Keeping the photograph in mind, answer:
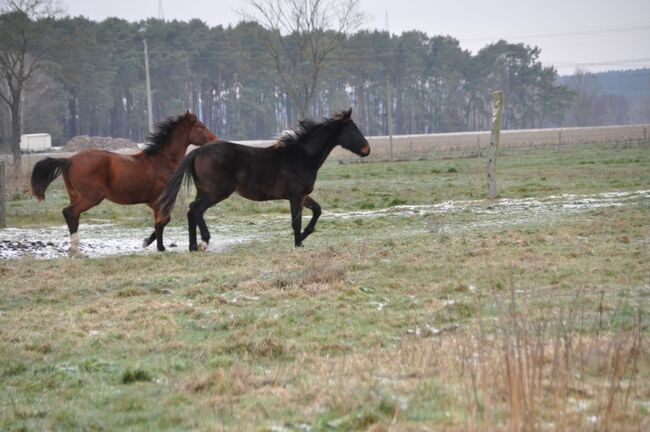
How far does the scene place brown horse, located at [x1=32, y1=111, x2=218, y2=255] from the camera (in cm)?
1385

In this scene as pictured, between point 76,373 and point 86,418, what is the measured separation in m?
1.15

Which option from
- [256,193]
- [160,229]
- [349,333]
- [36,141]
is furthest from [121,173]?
[36,141]

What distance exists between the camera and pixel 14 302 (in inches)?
377

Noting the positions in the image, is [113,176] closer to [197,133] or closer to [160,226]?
[160,226]

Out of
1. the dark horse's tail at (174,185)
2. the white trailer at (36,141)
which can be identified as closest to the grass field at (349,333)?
the dark horse's tail at (174,185)

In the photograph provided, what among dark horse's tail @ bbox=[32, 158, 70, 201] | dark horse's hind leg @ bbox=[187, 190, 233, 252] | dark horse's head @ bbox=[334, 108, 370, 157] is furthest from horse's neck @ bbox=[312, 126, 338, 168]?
dark horse's tail @ bbox=[32, 158, 70, 201]

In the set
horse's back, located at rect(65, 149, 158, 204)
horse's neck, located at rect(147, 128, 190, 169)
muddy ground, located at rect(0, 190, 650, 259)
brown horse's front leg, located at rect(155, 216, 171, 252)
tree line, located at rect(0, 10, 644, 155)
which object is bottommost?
muddy ground, located at rect(0, 190, 650, 259)

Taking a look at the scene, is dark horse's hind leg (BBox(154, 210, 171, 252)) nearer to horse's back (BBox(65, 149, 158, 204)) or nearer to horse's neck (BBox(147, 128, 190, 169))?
→ horse's back (BBox(65, 149, 158, 204))

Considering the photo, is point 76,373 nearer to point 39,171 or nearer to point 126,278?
point 126,278

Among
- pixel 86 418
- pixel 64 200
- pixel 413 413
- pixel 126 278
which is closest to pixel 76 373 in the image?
pixel 86 418

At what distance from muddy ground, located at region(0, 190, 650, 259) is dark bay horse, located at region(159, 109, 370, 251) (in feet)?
3.08

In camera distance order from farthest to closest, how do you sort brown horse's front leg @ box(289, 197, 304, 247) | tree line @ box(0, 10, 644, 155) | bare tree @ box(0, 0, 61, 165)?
1. tree line @ box(0, 10, 644, 155)
2. bare tree @ box(0, 0, 61, 165)
3. brown horse's front leg @ box(289, 197, 304, 247)

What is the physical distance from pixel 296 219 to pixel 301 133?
1.46m

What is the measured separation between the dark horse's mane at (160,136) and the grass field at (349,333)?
2.19 meters
